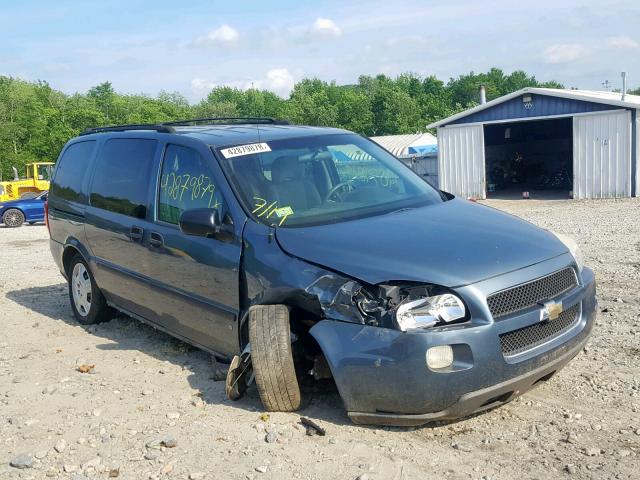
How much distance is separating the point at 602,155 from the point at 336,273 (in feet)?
69.6

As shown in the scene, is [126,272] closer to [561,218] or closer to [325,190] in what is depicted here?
[325,190]

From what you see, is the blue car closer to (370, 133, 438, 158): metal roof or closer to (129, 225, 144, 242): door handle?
(129, 225, 144, 242): door handle

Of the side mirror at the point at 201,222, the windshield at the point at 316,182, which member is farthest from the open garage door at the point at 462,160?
the side mirror at the point at 201,222

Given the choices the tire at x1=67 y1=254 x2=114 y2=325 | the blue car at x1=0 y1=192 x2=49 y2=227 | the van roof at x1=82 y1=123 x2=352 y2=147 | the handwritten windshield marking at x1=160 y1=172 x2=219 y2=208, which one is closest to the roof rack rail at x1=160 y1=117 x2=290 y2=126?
the van roof at x1=82 y1=123 x2=352 y2=147

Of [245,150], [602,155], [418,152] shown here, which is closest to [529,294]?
[245,150]

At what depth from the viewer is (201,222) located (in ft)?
14.8

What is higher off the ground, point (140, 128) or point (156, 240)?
point (140, 128)

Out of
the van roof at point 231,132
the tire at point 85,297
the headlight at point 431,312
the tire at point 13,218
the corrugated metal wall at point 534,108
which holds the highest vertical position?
the corrugated metal wall at point 534,108

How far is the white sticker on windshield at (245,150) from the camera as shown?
494cm

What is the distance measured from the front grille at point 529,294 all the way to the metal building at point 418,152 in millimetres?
23594

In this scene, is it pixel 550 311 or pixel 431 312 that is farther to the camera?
pixel 550 311

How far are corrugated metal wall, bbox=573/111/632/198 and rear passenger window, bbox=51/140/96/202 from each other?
64.4ft

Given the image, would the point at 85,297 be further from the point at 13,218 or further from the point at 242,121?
the point at 13,218

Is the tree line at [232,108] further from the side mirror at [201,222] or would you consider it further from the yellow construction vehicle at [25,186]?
the side mirror at [201,222]
